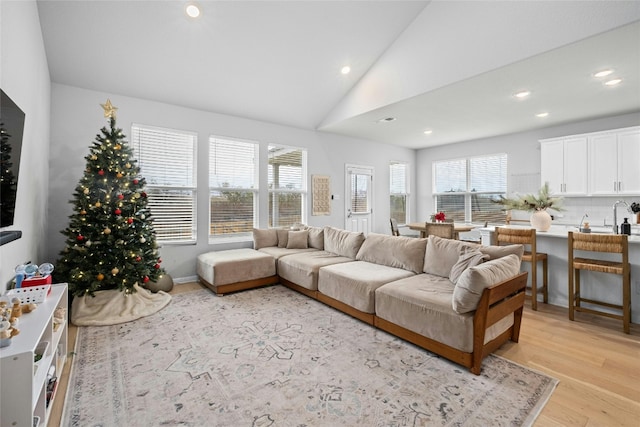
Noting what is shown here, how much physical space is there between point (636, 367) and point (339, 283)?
245 centimetres

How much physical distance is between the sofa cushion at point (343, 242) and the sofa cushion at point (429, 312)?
1200mm

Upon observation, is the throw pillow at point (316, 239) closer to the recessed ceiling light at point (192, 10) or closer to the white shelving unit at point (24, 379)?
the recessed ceiling light at point (192, 10)

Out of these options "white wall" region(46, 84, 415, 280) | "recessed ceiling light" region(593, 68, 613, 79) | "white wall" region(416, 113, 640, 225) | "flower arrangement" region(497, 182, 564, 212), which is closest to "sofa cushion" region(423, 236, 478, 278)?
"flower arrangement" region(497, 182, 564, 212)

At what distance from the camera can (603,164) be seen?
4.66m

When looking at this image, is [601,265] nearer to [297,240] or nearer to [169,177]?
[297,240]

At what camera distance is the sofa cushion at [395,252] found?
3.39 meters

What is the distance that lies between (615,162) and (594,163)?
0.24 m

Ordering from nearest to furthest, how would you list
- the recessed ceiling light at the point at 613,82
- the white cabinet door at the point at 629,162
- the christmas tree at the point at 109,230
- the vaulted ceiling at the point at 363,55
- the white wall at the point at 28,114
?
the white wall at the point at 28,114 < the vaulted ceiling at the point at 363,55 < the christmas tree at the point at 109,230 < the recessed ceiling light at the point at 613,82 < the white cabinet door at the point at 629,162

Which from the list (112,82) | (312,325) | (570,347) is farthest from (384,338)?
(112,82)

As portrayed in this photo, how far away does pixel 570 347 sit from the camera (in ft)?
8.42

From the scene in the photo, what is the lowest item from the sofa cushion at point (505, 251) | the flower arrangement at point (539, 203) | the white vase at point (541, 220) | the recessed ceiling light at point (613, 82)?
the sofa cushion at point (505, 251)

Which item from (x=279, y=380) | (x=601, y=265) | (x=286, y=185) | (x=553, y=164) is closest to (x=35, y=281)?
(x=279, y=380)

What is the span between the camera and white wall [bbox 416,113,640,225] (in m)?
5.01

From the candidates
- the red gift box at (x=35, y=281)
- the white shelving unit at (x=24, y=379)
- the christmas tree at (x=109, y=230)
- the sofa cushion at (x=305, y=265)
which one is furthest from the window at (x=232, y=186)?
the white shelving unit at (x=24, y=379)
